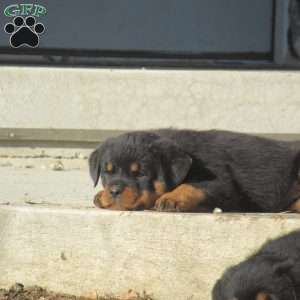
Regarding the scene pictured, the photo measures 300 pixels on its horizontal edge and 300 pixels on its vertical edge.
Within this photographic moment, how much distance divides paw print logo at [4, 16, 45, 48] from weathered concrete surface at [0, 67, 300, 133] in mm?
1086

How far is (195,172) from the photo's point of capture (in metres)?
6.73

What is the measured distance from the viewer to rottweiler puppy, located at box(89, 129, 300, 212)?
6.46 meters

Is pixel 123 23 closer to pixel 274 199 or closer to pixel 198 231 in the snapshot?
pixel 274 199

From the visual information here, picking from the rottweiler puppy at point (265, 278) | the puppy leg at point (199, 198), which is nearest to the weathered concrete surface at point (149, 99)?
the puppy leg at point (199, 198)

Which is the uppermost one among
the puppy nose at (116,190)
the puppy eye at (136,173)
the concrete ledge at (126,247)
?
the puppy eye at (136,173)

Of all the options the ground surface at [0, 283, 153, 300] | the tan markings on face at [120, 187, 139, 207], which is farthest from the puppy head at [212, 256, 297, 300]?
the tan markings on face at [120, 187, 139, 207]

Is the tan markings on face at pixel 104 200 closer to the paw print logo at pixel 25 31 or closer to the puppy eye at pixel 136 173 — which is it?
the puppy eye at pixel 136 173

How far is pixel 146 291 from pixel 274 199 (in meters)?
1.41

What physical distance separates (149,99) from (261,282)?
4.17 metres

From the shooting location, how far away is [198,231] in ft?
19.6

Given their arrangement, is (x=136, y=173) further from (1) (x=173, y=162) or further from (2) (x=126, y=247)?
(2) (x=126, y=247)

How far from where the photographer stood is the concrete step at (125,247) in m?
5.96

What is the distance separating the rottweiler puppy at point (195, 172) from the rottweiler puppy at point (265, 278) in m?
0.97

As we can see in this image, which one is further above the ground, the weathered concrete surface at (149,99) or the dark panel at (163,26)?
the dark panel at (163,26)
